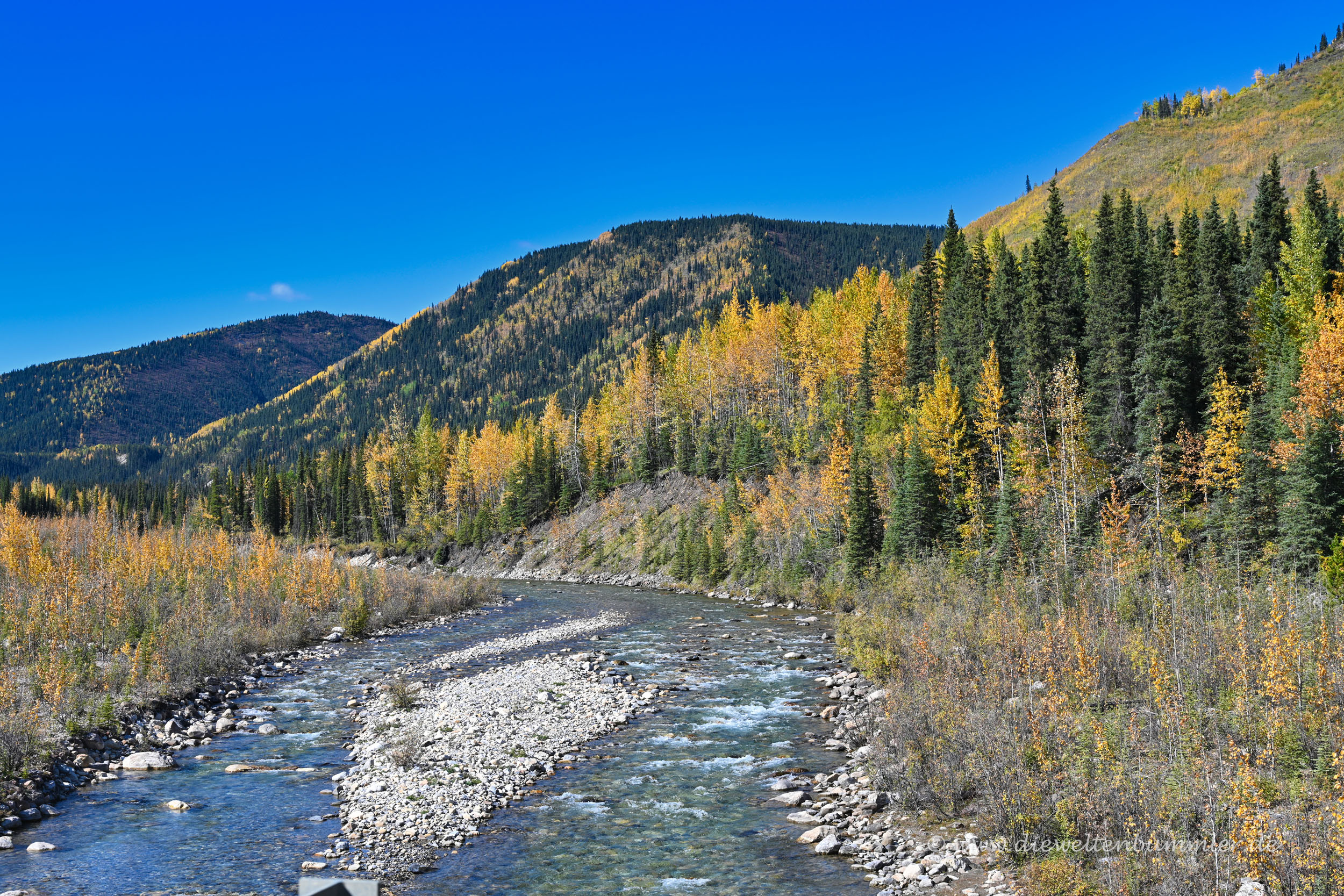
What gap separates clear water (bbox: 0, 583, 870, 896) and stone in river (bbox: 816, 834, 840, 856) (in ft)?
0.58

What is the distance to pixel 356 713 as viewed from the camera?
24.5 metres

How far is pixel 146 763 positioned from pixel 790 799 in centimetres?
1681

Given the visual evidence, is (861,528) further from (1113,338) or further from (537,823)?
(537,823)

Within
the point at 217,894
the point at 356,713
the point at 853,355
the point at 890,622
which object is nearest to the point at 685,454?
the point at 853,355

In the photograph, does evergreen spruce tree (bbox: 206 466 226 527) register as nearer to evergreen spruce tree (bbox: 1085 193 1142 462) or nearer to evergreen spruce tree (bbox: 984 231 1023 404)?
evergreen spruce tree (bbox: 984 231 1023 404)

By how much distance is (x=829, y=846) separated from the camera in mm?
13750

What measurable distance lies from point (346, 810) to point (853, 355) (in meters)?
64.3

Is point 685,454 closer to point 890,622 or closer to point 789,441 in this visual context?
point 789,441

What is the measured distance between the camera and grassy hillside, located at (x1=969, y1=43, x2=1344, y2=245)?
88125 mm

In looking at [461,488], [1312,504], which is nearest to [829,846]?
[1312,504]

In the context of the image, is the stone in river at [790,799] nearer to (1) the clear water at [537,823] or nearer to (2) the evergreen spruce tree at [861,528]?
(1) the clear water at [537,823]

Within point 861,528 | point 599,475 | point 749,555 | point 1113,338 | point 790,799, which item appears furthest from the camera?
point 599,475

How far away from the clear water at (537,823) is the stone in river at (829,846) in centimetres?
18

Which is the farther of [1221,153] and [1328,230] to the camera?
[1221,153]
